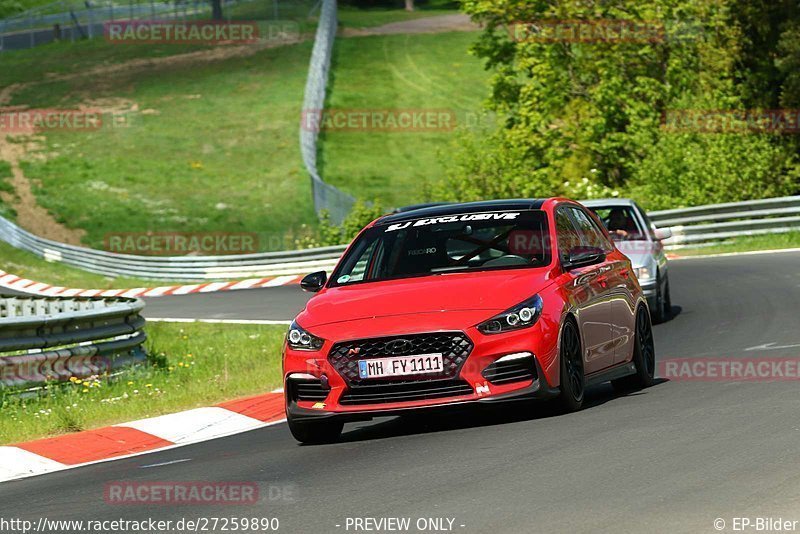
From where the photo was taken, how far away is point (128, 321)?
1636 centimetres

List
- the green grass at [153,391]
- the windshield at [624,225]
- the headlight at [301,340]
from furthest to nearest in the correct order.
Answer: the windshield at [624,225] → the green grass at [153,391] → the headlight at [301,340]

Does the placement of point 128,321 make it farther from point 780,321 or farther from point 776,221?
point 776,221

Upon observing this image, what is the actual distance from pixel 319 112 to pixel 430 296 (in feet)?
186

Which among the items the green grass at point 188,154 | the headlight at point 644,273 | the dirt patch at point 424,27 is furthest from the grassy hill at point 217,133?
the headlight at point 644,273

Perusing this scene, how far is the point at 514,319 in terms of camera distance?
10.0 m

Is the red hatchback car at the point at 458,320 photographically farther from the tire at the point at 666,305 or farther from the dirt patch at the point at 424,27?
the dirt patch at the point at 424,27

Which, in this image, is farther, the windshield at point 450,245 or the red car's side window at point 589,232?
the red car's side window at point 589,232

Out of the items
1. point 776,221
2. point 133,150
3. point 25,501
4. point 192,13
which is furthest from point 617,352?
point 192,13

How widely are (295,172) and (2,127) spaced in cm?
1556

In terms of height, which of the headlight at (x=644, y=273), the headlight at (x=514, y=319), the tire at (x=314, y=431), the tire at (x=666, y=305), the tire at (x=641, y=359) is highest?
the headlight at (x=514, y=319)

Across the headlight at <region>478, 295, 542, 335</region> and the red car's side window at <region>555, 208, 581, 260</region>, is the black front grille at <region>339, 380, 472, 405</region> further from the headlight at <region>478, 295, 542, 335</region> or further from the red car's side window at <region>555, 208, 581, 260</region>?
the red car's side window at <region>555, 208, 581, 260</region>

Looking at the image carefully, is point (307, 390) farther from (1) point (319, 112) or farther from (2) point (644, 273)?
(1) point (319, 112)

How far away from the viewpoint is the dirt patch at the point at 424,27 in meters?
93.7

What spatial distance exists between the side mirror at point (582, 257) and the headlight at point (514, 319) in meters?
0.91
